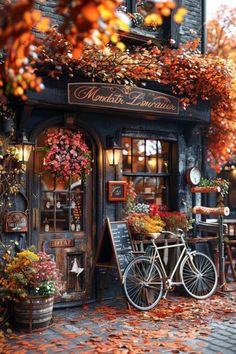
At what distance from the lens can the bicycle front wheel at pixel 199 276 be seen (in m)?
8.79

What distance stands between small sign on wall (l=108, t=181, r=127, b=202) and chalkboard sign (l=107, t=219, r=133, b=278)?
0.62 m

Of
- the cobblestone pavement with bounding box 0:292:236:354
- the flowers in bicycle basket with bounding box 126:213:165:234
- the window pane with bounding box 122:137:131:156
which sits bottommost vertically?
the cobblestone pavement with bounding box 0:292:236:354

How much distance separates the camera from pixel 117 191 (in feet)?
28.5

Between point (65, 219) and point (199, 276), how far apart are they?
2862 millimetres

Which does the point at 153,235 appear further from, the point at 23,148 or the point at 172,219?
the point at 23,148

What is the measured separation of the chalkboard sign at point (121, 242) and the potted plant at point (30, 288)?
129 cm

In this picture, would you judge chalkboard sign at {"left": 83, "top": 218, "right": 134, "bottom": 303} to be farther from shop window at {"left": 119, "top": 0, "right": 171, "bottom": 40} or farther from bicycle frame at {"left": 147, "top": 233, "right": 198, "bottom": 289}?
shop window at {"left": 119, "top": 0, "right": 171, "bottom": 40}

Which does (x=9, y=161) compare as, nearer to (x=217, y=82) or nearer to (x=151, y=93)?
(x=151, y=93)

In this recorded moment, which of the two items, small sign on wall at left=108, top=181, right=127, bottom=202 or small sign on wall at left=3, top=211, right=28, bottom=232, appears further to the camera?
small sign on wall at left=108, top=181, right=127, bottom=202

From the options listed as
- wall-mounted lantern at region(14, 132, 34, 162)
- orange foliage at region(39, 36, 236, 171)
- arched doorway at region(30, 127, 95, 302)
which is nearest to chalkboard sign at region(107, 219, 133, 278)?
arched doorway at region(30, 127, 95, 302)

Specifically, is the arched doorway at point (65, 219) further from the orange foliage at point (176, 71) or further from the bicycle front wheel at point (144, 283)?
the orange foliage at point (176, 71)

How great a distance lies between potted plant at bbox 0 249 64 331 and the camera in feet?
22.0

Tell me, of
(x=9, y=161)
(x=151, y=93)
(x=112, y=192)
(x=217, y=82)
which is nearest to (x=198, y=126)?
(x=217, y=82)

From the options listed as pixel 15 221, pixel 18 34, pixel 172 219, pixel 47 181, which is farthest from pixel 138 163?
pixel 18 34
